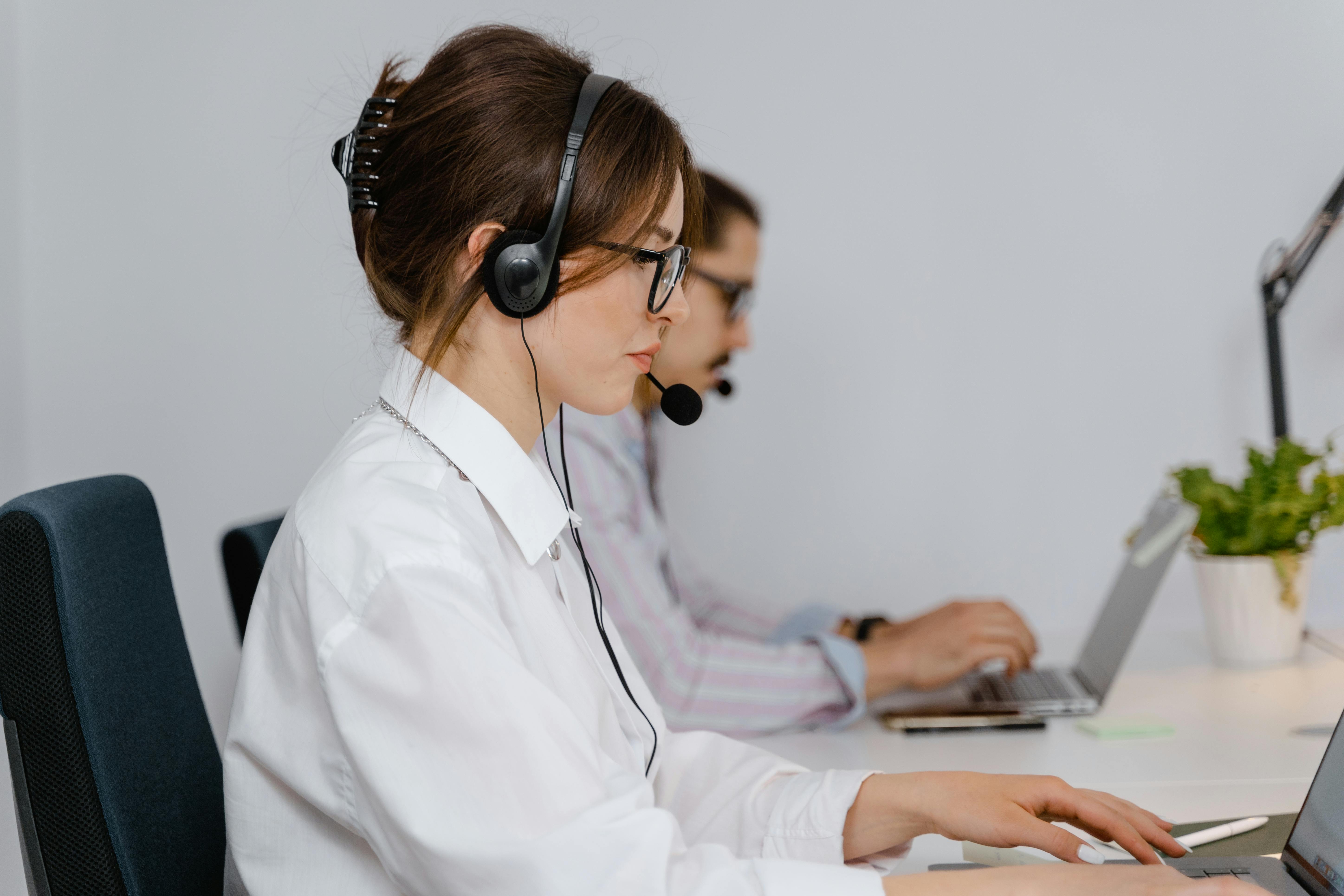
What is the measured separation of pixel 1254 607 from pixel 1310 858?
859 mm

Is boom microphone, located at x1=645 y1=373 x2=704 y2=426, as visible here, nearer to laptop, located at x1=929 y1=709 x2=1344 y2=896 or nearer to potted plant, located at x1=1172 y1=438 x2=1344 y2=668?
laptop, located at x1=929 y1=709 x2=1344 y2=896

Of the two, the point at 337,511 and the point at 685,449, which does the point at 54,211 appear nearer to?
the point at 685,449

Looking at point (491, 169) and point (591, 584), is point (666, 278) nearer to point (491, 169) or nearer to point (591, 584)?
point (491, 169)

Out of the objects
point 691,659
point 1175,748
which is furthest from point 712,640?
point 1175,748

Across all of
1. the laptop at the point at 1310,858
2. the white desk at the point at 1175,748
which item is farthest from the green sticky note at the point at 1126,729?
the laptop at the point at 1310,858

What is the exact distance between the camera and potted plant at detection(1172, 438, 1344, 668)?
1524 mm

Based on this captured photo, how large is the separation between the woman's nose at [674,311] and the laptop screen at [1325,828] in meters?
0.57

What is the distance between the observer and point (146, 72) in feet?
6.56

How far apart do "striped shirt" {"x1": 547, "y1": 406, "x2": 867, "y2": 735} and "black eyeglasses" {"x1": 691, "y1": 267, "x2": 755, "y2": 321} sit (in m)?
0.26

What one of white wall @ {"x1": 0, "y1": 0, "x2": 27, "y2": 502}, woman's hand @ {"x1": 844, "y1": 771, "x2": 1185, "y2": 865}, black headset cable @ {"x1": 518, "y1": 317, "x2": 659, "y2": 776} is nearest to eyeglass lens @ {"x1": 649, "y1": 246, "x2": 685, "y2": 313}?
black headset cable @ {"x1": 518, "y1": 317, "x2": 659, "y2": 776}

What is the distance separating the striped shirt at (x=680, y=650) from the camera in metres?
1.36

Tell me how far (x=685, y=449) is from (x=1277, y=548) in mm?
988

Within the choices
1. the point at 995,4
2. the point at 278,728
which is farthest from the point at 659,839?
the point at 995,4

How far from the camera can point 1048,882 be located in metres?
0.64
